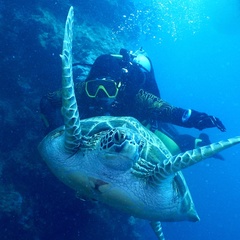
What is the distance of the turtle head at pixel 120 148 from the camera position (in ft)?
6.63

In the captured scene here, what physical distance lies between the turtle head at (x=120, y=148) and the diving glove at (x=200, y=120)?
1715 mm

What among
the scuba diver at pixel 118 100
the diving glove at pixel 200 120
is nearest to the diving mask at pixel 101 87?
the scuba diver at pixel 118 100

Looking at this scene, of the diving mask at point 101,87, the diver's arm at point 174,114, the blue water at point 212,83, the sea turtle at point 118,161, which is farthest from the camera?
the blue water at point 212,83

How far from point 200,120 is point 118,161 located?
1.85 metres

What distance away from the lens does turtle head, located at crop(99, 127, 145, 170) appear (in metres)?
2.02

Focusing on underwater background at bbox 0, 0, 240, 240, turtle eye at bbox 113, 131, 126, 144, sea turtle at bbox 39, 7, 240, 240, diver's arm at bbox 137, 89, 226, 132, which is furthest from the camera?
underwater background at bbox 0, 0, 240, 240

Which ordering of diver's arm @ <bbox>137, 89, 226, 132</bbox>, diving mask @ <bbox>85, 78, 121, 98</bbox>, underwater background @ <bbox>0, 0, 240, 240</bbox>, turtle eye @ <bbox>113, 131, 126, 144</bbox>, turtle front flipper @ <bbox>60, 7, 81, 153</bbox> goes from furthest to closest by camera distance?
1. underwater background @ <bbox>0, 0, 240, 240</bbox>
2. diving mask @ <bbox>85, 78, 121, 98</bbox>
3. diver's arm @ <bbox>137, 89, 226, 132</bbox>
4. turtle front flipper @ <bbox>60, 7, 81, 153</bbox>
5. turtle eye @ <bbox>113, 131, 126, 144</bbox>

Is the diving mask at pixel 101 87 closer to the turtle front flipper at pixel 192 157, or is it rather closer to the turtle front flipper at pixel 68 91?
the turtle front flipper at pixel 68 91

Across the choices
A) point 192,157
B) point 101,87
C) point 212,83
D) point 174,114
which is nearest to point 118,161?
point 192,157

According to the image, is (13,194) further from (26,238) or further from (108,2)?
(108,2)

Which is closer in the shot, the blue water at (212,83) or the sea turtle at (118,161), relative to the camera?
the sea turtle at (118,161)

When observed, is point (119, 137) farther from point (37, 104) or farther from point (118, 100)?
point (37, 104)

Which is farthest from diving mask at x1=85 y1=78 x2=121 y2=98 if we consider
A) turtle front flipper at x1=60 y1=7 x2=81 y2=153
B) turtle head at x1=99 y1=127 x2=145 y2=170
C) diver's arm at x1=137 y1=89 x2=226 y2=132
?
turtle head at x1=99 y1=127 x2=145 y2=170

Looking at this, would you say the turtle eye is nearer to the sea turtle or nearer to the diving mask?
the sea turtle
